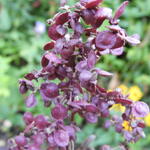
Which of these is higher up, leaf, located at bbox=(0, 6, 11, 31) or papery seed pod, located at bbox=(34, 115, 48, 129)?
papery seed pod, located at bbox=(34, 115, 48, 129)

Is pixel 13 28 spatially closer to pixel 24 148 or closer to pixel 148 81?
pixel 148 81

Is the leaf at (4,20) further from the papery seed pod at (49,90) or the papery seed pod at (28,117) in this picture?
the papery seed pod at (49,90)

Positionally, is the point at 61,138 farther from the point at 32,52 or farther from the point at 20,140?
the point at 32,52

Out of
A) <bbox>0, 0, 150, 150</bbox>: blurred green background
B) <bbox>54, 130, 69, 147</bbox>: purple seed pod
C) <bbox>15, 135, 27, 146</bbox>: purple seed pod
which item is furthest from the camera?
<bbox>0, 0, 150, 150</bbox>: blurred green background

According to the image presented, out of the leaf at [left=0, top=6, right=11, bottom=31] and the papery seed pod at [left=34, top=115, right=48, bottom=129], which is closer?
the papery seed pod at [left=34, top=115, right=48, bottom=129]

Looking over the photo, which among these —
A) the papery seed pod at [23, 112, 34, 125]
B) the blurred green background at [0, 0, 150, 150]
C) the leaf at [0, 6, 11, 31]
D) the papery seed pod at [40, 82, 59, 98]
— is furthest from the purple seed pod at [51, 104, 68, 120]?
the leaf at [0, 6, 11, 31]

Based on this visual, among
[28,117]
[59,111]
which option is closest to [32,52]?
[28,117]

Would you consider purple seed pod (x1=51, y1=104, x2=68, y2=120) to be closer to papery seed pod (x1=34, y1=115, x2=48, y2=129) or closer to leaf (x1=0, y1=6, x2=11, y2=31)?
papery seed pod (x1=34, y1=115, x2=48, y2=129)

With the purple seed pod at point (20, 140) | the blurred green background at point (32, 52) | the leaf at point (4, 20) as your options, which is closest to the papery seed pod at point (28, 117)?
the purple seed pod at point (20, 140)
